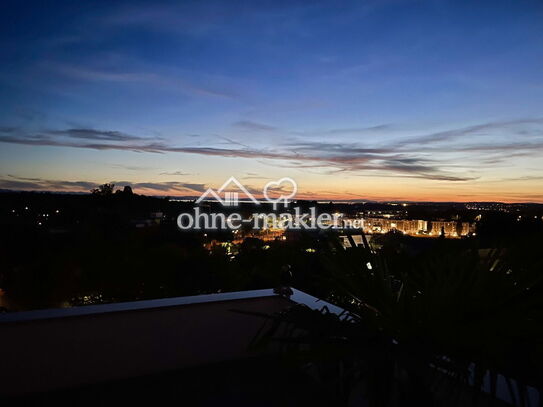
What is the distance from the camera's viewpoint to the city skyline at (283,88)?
16.2 feet

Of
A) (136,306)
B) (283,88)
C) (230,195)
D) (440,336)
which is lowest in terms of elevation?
(136,306)

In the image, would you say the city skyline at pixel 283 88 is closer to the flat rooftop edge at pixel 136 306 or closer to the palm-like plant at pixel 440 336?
the flat rooftop edge at pixel 136 306

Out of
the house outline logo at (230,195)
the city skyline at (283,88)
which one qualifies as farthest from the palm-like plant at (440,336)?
the house outline logo at (230,195)

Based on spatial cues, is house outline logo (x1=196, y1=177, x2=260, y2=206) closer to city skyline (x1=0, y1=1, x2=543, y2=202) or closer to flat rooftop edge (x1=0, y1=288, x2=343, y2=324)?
city skyline (x1=0, y1=1, x2=543, y2=202)

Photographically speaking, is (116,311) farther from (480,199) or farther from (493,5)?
(480,199)

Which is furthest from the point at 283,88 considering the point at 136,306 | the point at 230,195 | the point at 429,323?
the point at 230,195

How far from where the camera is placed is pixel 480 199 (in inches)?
596

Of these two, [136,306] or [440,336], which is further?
[136,306]

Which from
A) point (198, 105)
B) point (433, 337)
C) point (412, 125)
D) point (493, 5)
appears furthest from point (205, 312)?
point (412, 125)

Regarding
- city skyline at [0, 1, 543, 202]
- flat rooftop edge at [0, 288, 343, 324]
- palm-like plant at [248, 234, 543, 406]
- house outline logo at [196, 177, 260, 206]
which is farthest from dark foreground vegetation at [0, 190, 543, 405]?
house outline logo at [196, 177, 260, 206]

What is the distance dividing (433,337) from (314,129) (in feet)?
30.5

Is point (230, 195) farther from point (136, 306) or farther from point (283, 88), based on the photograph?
point (136, 306)

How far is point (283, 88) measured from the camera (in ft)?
25.8

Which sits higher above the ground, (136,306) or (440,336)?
(440,336)
